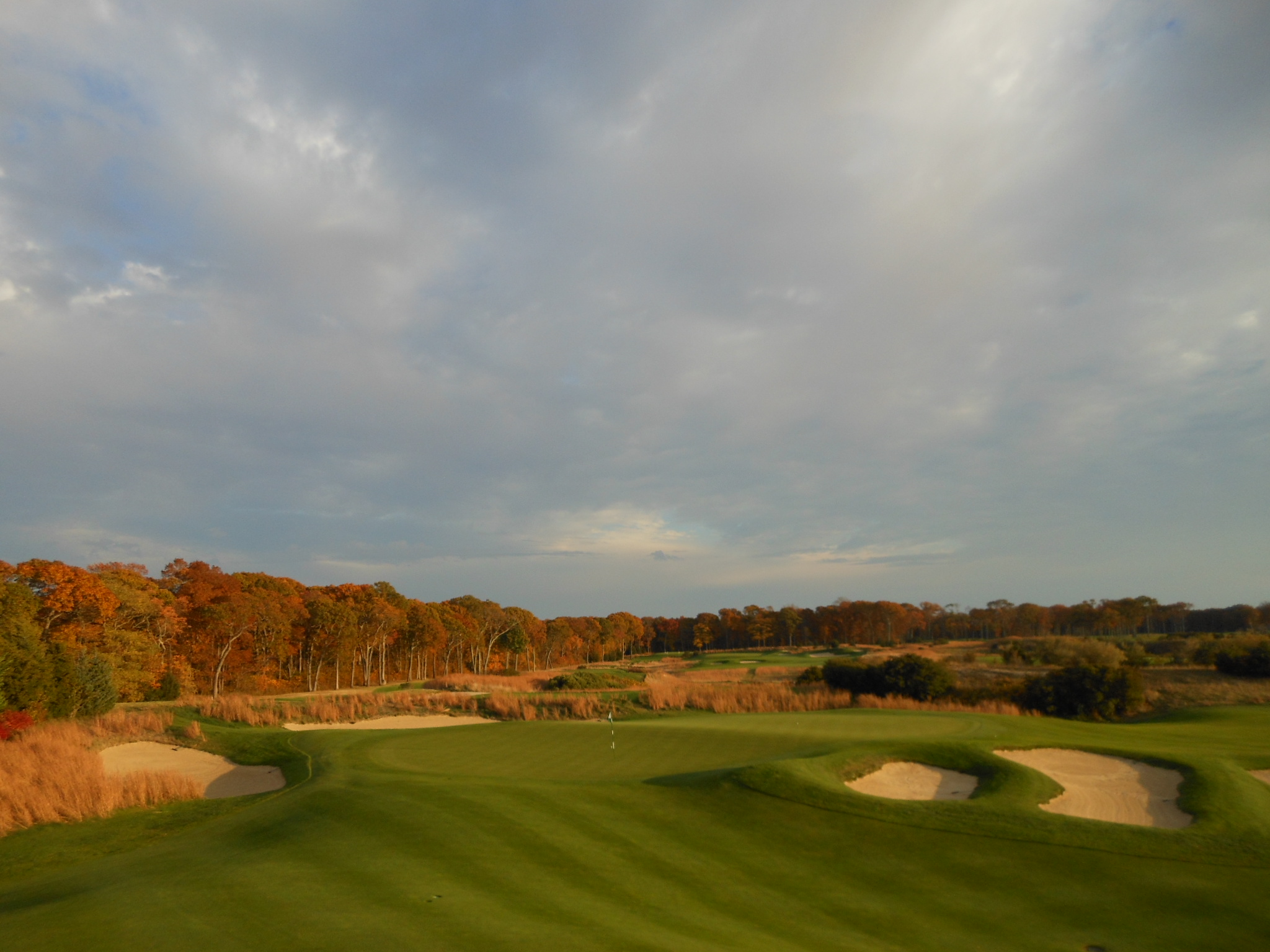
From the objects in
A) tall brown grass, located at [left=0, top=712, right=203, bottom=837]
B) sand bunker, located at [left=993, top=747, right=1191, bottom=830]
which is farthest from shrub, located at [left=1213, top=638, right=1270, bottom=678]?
tall brown grass, located at [left=0, top=712, right=203, bottom=837]

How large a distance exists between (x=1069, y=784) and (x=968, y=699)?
1638 centimetres

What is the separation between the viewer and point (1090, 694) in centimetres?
2455

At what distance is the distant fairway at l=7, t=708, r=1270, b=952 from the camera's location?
593 cm

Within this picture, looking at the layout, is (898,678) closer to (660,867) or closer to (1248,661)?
(1248,661)

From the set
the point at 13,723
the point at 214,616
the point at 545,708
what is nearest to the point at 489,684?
the point at 545,708

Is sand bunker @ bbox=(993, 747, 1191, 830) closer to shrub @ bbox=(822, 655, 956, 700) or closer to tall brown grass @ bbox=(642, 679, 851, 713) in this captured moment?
tall brown grass @ bbox=(642, 679, 851, 713)

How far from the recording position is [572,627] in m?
97.4

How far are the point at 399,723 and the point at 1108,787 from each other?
2156cm

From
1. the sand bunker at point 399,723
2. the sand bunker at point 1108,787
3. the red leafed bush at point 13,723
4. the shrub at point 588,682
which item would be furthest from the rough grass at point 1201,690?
the red leafed bush at point 13,723

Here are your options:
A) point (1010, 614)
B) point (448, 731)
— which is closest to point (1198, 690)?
point (448, 731)

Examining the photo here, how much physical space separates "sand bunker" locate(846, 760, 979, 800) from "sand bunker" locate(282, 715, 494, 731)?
14.6 metres

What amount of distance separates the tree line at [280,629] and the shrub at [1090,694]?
109 feet

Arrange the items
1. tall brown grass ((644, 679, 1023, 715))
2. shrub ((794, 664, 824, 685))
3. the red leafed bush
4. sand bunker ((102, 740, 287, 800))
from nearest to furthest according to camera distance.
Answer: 1. sand bunker ((102, 740, 287, 800))
2. the red leafed bush
3. tall brown grass ((644, 679, 1023, 715))
4. shrub ((794, 664, 824, 685))

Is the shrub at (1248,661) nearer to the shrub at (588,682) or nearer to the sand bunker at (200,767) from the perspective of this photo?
the shrub at (588,682)
